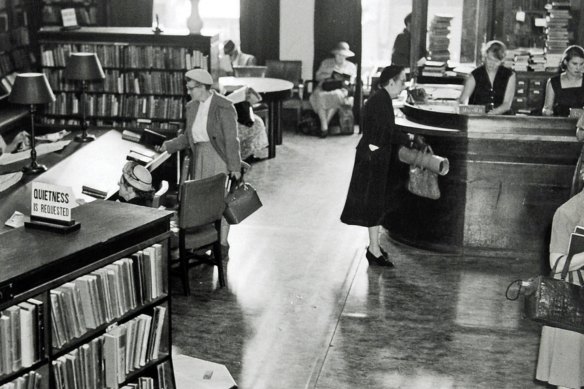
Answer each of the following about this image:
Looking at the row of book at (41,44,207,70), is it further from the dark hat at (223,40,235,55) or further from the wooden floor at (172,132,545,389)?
the wooden floor at (172,132,545,389)

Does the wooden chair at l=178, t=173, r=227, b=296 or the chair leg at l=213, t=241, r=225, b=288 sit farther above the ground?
the wooden chair at l=178, t=173, r=227, b=296

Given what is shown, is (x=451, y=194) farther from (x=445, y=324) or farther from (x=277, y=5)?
(x=277, y=5)

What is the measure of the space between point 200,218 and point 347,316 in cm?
129

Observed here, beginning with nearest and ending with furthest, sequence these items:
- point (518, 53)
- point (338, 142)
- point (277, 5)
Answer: point (518, 53) < point (338, 142) < point (277, 5)

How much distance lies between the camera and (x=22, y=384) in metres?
4.23

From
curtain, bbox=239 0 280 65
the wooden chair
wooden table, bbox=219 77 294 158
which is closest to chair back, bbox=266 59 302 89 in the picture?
curtain, bbox=239 0 280 65

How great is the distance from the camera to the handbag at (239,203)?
7699mm

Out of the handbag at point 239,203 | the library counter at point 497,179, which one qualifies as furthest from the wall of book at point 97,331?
the library counter at point 497,179

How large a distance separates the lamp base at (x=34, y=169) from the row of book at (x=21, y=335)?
354cm

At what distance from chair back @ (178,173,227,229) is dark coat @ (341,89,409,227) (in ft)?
3.82

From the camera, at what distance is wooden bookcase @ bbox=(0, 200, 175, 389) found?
420 cm

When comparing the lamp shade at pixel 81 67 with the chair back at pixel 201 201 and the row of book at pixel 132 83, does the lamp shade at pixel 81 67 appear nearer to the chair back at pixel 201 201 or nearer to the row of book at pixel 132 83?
the row of book at pixel 132 83

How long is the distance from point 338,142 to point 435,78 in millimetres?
2391

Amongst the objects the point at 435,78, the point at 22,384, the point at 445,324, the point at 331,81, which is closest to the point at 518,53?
the point at 435,78
